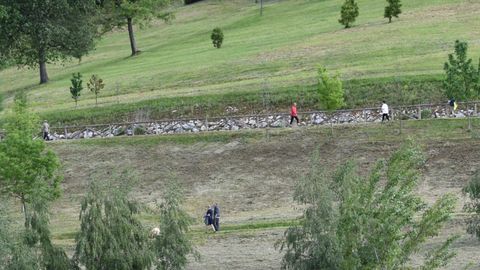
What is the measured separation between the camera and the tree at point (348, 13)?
8881cm

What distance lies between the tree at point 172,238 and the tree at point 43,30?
51.3 meters

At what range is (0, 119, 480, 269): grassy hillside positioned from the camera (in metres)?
47.9

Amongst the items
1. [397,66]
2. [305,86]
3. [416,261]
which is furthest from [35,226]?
[397,66]

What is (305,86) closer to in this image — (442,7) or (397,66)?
(397,66)

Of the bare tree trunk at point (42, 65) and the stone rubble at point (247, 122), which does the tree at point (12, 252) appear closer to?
the stone rubble at point (247, 122)

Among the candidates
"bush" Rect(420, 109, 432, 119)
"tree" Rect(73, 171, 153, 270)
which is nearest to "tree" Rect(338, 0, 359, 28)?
"bush" Rect(420, 109, 432, 119)

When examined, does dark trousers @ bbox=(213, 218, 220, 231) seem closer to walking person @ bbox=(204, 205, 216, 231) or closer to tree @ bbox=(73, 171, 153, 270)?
walking person @ bbox=(204, 205, 216, 231)

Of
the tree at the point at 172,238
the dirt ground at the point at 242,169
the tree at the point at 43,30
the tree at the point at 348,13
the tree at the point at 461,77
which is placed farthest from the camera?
the tree at the point at 348,13

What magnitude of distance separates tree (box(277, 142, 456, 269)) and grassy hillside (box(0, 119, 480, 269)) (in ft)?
34.6

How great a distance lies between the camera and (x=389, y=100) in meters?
63.8

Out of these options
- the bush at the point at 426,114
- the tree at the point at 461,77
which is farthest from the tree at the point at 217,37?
the tree at the point at 461,77

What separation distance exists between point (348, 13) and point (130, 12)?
2097 cm

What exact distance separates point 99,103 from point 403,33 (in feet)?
86.8

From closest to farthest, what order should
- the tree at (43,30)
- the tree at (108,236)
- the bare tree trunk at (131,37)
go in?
the tree at (108,236) < the tree at (43,30) < the bare tree trunk at (131,37)
